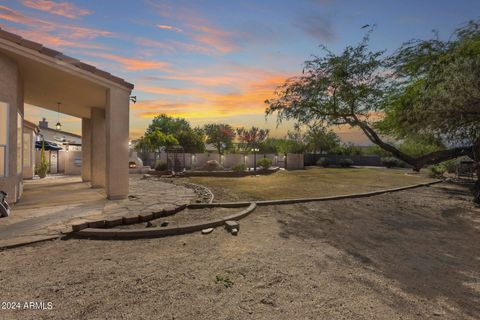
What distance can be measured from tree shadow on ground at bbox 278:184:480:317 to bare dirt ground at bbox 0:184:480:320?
0.08ft

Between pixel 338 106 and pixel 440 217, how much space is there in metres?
5.60

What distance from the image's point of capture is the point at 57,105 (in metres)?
11.1

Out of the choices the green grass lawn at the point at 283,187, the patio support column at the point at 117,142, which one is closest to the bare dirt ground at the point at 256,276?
the patio support column at the point at 117,142

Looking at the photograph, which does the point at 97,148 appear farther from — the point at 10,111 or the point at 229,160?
the point at 229,160

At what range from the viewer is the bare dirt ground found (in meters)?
2.72

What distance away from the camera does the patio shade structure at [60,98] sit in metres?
6.48

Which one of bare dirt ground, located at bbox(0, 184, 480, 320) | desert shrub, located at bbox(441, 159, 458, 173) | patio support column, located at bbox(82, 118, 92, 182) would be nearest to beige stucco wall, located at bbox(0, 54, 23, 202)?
bare dirt ground, located at bbox(0, 184, 480, 320)

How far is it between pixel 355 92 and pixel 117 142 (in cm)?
901

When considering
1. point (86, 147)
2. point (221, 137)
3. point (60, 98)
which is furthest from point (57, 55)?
point (221, 137)

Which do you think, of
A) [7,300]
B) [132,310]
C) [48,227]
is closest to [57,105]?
[48,227]

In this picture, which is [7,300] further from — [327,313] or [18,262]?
[327,313]

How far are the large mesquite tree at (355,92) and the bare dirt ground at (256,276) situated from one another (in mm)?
6081

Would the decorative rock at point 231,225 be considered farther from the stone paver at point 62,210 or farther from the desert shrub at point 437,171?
the desert shrub at point 437,171

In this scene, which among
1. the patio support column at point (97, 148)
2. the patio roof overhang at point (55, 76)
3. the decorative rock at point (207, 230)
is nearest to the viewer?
the decorative rock at point (207, 230)
